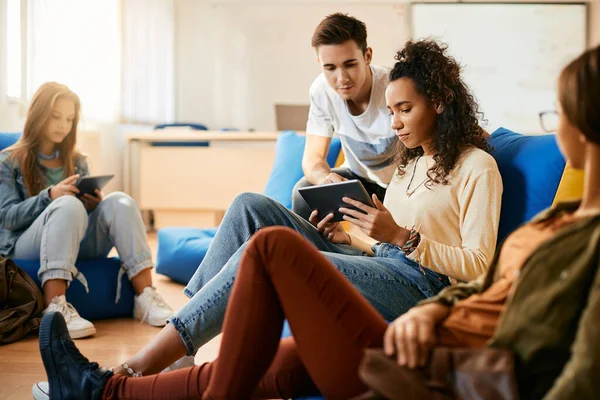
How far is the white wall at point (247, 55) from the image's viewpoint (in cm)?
679

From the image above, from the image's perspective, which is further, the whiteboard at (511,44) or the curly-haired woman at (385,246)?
the whiteboard at (511,44)

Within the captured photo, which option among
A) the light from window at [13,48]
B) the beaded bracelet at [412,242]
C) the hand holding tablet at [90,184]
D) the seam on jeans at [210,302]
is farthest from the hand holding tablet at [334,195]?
the light from window at [13,48]

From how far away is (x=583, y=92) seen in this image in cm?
85

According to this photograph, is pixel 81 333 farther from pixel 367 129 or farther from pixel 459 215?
pixel 459 215

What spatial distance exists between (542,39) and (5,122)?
200 inches

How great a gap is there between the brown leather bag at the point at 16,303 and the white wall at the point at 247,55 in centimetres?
454

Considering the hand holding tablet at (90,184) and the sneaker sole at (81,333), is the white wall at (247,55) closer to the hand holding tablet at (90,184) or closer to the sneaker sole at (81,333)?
the hand holding tablet at (90,184)

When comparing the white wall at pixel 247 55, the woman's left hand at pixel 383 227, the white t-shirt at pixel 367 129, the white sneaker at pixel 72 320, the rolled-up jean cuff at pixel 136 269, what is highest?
the white wall at pixel 247 55

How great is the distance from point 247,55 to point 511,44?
2.61m

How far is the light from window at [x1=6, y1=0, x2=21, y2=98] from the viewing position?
3.83 m

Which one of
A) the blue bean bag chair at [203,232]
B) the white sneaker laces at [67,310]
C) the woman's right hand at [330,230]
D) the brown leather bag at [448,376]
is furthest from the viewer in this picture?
the blue bean bag chair at [203,232]

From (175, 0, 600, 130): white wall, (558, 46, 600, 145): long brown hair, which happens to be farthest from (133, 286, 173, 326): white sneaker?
(175, 0, 600, 130): white wall

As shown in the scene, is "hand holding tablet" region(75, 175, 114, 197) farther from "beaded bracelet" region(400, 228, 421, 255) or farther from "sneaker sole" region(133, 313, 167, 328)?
"beaded bracelet" region(400, 228, 421, 255)

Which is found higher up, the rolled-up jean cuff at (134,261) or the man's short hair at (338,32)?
the man's short hair at (338,32)
